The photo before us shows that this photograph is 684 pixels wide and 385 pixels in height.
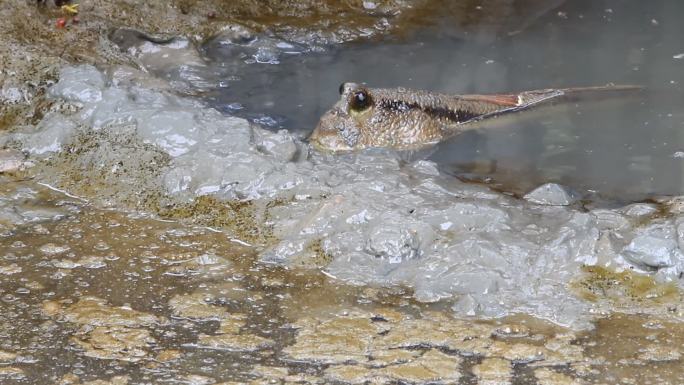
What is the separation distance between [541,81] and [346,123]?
1.64 metres

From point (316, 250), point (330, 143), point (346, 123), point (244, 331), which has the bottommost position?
point (244, 331)

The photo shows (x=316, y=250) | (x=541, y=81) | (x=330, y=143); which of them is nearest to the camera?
(x=316, y=250)

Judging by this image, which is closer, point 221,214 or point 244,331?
point 244,331

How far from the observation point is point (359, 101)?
5328mm

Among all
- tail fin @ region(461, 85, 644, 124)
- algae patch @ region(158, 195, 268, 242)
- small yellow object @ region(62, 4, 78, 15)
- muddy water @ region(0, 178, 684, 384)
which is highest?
tail fin @ region(461, 85, 644, 124)

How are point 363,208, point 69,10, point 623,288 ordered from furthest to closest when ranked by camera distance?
1. point 69,10
2. point 363,208
3. point 623,288

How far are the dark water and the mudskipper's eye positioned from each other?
37 centimetres

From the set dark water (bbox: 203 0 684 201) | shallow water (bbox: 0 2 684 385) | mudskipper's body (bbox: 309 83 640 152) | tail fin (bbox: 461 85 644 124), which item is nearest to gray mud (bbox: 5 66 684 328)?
shallow water (bbox: 0 2 684 385)

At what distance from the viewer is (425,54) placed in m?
6.84

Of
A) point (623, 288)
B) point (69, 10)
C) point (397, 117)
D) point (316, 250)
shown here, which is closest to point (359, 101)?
point (397, 117)

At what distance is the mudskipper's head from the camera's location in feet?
17.4

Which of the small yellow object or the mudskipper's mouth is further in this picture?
the small yellow object

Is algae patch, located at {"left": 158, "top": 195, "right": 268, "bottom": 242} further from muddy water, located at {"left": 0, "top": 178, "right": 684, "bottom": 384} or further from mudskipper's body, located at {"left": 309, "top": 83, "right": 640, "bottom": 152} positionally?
mudskipper's body, located at {"left": 309, "top": 83, "right": 640, "bottom": 152}

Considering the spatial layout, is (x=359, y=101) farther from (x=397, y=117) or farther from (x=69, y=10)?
(x=69, y=10)
